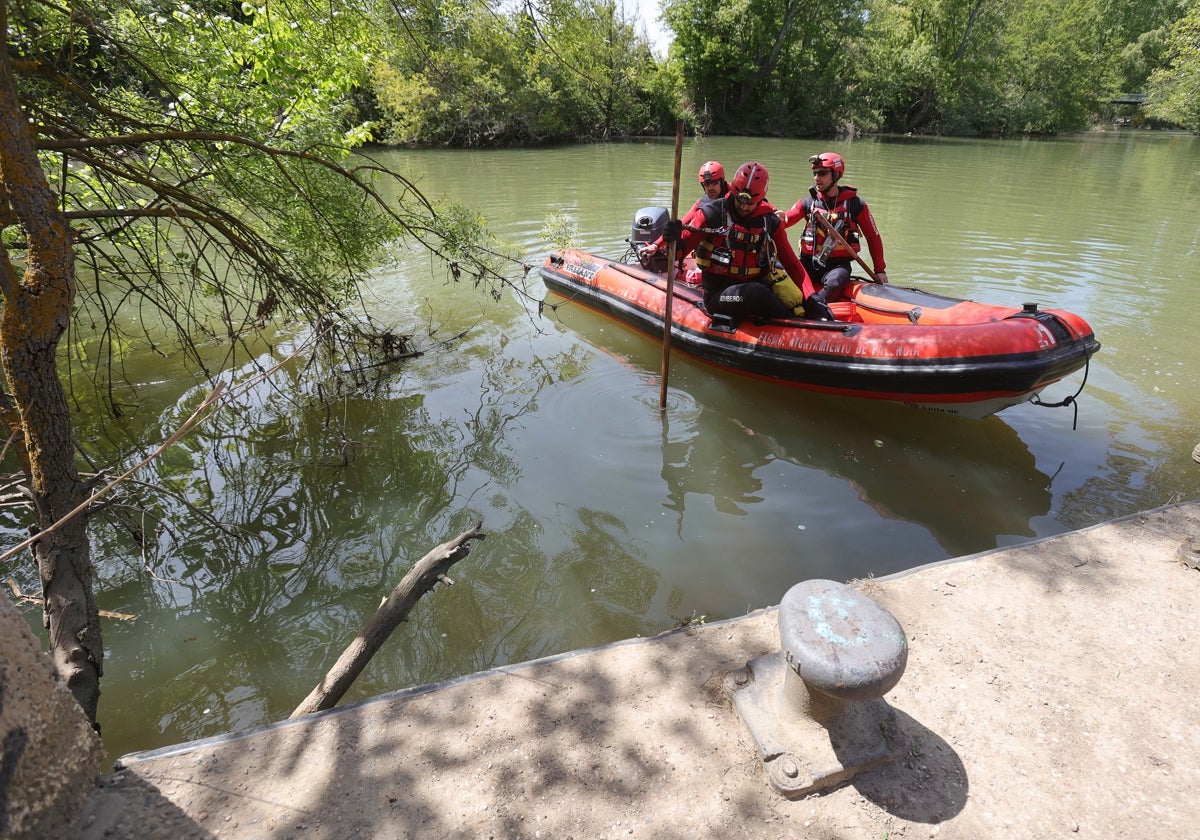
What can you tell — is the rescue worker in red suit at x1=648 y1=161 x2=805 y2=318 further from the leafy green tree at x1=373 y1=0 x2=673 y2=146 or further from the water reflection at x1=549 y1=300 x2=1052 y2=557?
the leafy green tree at x1=373 y1=0 x2=673 y2=146

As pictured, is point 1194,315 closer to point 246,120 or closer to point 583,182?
point 246,120

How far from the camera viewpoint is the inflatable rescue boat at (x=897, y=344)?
4.29 meters

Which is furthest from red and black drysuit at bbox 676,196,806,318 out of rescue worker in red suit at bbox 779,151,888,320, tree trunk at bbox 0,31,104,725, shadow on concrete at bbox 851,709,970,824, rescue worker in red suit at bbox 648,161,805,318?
tree trunk at bbox 0,31,104,725

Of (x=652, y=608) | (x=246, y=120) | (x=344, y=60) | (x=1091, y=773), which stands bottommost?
(x=652, y=608)

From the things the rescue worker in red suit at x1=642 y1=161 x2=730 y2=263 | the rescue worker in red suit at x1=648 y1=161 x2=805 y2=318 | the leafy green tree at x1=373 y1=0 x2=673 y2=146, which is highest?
the leafy green tree at x1=373 y1=0 x2=673 y2=146

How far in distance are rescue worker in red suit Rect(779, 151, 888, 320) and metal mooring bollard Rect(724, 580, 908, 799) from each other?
414 cm

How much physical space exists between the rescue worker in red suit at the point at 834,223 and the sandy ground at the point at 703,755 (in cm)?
379

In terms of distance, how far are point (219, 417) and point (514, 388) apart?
8.49ft

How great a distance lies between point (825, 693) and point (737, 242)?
4275 millimetres

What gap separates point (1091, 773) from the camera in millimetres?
2045

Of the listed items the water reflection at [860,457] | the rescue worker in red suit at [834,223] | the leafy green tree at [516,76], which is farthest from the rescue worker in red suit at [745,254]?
the leafy green tree at [516,76]

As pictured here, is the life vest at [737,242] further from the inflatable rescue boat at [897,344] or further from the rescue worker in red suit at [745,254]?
the inflatable rescue boat at [897,344]

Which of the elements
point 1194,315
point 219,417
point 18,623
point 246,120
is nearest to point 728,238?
point 246,120

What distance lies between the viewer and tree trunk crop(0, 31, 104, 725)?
187 cm
